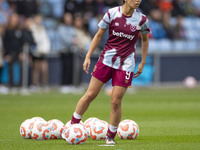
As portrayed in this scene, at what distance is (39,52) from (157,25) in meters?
7.31

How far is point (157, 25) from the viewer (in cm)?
2659

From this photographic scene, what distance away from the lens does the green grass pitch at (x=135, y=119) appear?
7652 mm

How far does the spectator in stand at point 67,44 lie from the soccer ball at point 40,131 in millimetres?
13707

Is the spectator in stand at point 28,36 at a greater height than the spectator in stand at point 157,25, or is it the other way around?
the spectator in stand at point 157,25

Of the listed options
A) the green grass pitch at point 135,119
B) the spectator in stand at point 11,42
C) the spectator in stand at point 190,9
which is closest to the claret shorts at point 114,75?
the green grass pitch at point 135,119

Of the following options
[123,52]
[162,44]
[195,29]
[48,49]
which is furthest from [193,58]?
[123,52]

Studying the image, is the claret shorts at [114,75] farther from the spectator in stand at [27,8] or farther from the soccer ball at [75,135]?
the spectator in stand at [27,8]

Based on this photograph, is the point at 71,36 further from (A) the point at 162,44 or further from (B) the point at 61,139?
(B) the point at 61,139

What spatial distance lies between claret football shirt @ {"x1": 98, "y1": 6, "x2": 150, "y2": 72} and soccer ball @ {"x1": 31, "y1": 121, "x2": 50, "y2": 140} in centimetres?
147

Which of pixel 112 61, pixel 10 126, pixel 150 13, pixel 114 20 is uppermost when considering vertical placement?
pixel 150 13

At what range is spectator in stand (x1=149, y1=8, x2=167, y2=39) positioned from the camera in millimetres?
26438

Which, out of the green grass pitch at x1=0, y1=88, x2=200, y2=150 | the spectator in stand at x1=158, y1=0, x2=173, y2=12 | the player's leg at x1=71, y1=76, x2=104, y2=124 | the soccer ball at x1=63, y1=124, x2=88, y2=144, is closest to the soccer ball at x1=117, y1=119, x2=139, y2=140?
the green grass pitch at x1=0, y1=88, x2=200, y2=150

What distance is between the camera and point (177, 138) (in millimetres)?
8648

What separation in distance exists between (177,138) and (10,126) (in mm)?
3583
